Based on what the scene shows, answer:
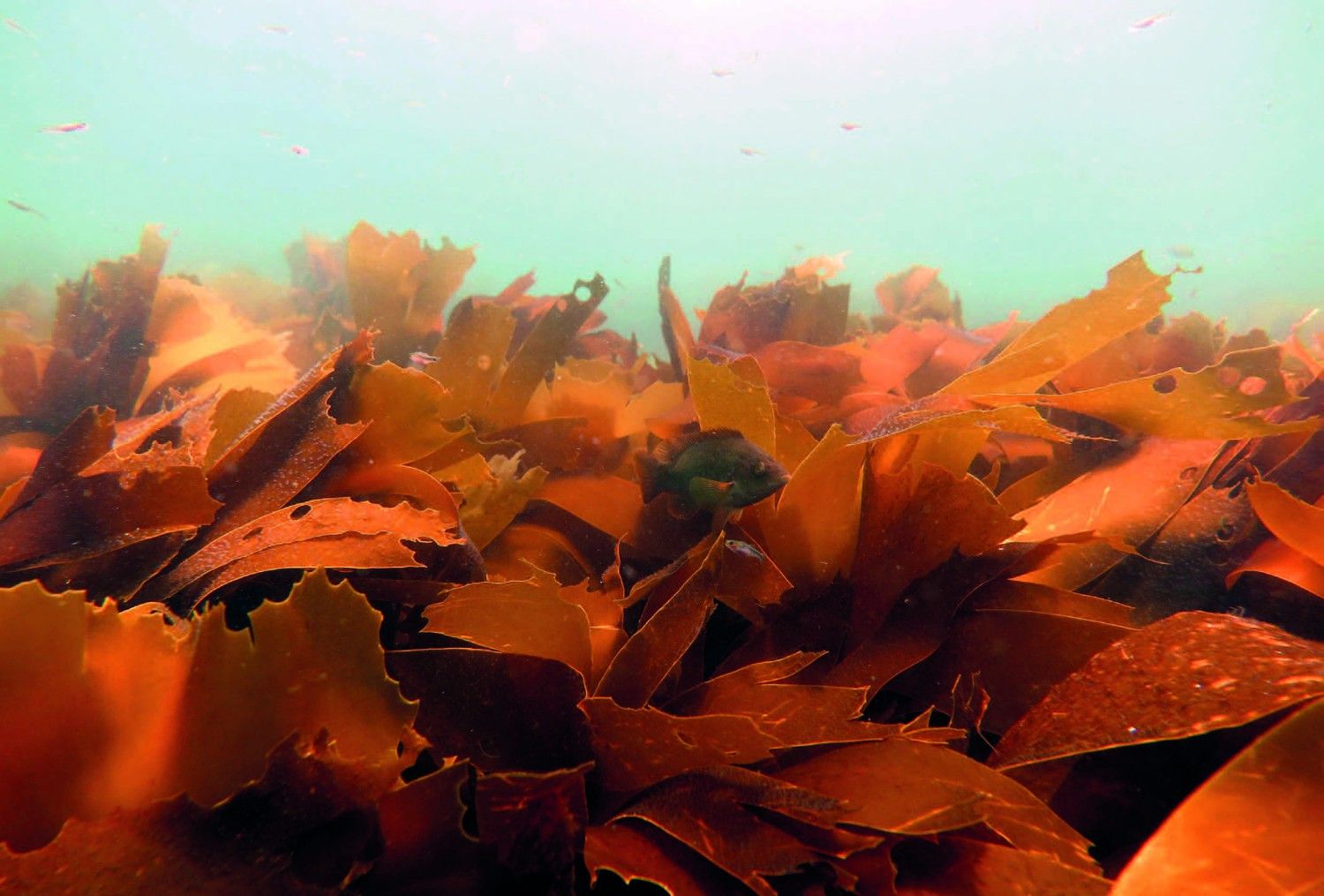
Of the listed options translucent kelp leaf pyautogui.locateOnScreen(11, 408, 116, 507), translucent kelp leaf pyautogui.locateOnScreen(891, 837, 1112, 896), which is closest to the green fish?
translucent kelp leaf pyautogui.locateOnScreen(891, 837, 1112, 896)

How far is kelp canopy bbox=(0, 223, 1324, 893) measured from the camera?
41cm

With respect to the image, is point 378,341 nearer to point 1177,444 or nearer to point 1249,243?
point 1177,444

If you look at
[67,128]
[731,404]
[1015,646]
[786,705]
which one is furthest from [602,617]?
[67,128]

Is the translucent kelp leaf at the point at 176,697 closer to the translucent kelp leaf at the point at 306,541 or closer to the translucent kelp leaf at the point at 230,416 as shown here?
the translucent kelp leaf at the point at 306,541

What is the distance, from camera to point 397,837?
413mm

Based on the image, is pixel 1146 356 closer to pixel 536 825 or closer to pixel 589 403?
pixel 589 403

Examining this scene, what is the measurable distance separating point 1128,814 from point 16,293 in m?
4.12

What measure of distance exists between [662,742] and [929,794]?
0.20 metres

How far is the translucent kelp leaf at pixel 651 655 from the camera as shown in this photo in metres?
0.52

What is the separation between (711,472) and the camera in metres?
0.69

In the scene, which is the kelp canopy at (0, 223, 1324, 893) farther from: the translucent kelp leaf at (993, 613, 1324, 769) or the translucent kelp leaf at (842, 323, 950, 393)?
the translucent kelp leaf at (842, 323, 950, 393)

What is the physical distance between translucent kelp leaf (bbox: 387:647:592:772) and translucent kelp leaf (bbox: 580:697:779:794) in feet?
0.11

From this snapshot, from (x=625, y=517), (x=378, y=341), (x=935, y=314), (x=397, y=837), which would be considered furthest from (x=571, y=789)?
(x=935, y=314)

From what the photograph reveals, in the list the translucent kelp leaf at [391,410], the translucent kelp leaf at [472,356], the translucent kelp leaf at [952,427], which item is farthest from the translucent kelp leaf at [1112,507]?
the translucent kelp leaf at [472,356]
